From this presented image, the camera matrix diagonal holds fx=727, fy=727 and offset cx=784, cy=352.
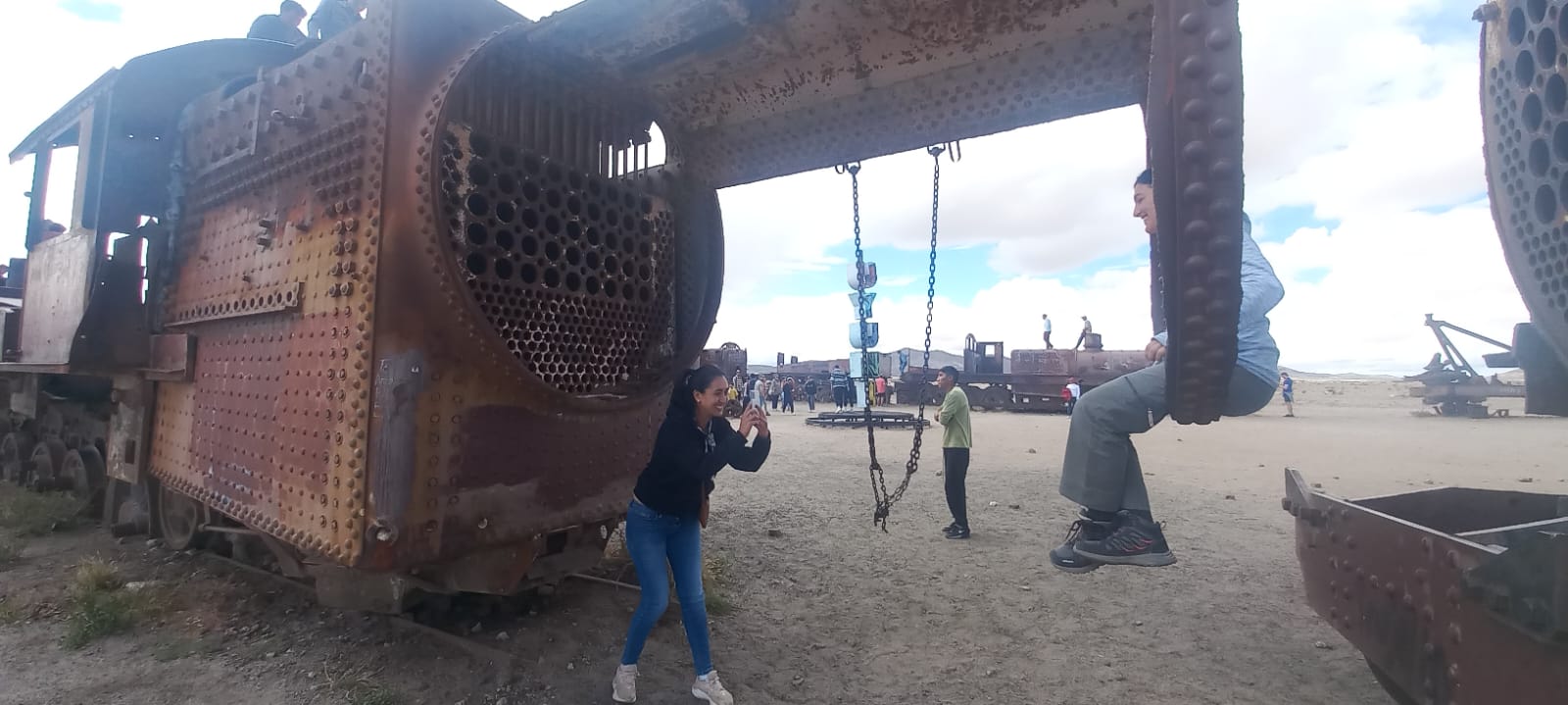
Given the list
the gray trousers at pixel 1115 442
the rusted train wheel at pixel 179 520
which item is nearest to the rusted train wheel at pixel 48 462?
the rusted train wheel at pixel 179 520

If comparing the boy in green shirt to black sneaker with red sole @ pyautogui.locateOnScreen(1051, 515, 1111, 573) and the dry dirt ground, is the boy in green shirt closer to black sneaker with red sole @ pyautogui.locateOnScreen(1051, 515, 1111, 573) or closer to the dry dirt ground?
the dry dirt ground

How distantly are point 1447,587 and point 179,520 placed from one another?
763 cm

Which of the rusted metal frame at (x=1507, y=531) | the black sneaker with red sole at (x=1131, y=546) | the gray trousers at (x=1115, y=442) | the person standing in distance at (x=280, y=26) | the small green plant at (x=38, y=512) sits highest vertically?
the person standing in distance at (x=280, y=26)

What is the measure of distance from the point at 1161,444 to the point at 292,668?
53.3 ft

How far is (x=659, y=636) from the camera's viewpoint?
462cm

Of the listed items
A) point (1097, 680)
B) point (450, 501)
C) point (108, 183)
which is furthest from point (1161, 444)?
point (108, 183)

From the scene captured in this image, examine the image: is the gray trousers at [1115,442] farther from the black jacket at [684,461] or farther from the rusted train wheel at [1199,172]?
the black jacket at [684,461]

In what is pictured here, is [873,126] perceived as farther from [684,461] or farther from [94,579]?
[94,579]

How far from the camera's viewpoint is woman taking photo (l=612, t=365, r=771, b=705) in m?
3.66

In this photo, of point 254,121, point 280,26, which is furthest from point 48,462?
point 254,121

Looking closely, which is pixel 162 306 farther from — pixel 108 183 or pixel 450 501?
pixel 450 501

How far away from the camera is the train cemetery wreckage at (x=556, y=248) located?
206 centimetres

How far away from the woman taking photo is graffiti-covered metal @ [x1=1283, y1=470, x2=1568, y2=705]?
8.39 feet

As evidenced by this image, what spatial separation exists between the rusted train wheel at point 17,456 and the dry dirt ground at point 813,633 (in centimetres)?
271
